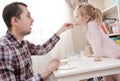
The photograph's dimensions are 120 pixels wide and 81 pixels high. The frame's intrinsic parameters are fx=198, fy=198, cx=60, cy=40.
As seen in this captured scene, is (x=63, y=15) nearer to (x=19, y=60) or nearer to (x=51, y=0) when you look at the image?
(x=51, y=0)

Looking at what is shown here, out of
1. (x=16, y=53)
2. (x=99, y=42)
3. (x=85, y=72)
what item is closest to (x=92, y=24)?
(x=99, y=42)

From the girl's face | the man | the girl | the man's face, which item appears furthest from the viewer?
the girl's face

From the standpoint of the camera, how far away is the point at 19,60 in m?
1.19

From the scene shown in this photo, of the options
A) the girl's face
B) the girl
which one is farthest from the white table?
the girl's face

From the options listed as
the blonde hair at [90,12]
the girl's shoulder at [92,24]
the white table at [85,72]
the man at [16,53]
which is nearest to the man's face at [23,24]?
the man at [16,53]

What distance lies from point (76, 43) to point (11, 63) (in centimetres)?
175

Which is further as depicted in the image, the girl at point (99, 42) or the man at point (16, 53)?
the girl at point (99, 42)

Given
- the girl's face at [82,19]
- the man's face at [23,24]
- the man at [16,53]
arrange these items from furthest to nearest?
the girl's face at [82,19] → the man's face at [23,24] → the man at [16,53]

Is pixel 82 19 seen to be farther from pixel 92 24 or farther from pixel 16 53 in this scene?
pixel 16 53

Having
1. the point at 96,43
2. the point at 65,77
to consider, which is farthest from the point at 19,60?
the point at 96,43

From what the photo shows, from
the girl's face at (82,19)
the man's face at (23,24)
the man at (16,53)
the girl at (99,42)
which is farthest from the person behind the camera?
the girl's face at (82,19)

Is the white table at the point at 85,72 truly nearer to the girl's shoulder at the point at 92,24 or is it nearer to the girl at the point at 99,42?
the girl at the point at 99,42

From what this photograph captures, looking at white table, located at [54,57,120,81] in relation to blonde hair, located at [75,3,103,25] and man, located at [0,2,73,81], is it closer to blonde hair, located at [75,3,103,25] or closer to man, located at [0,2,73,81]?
man, located at [0,2,73,81]

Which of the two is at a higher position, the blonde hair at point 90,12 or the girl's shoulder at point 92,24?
the blonde hair at point 90,12
